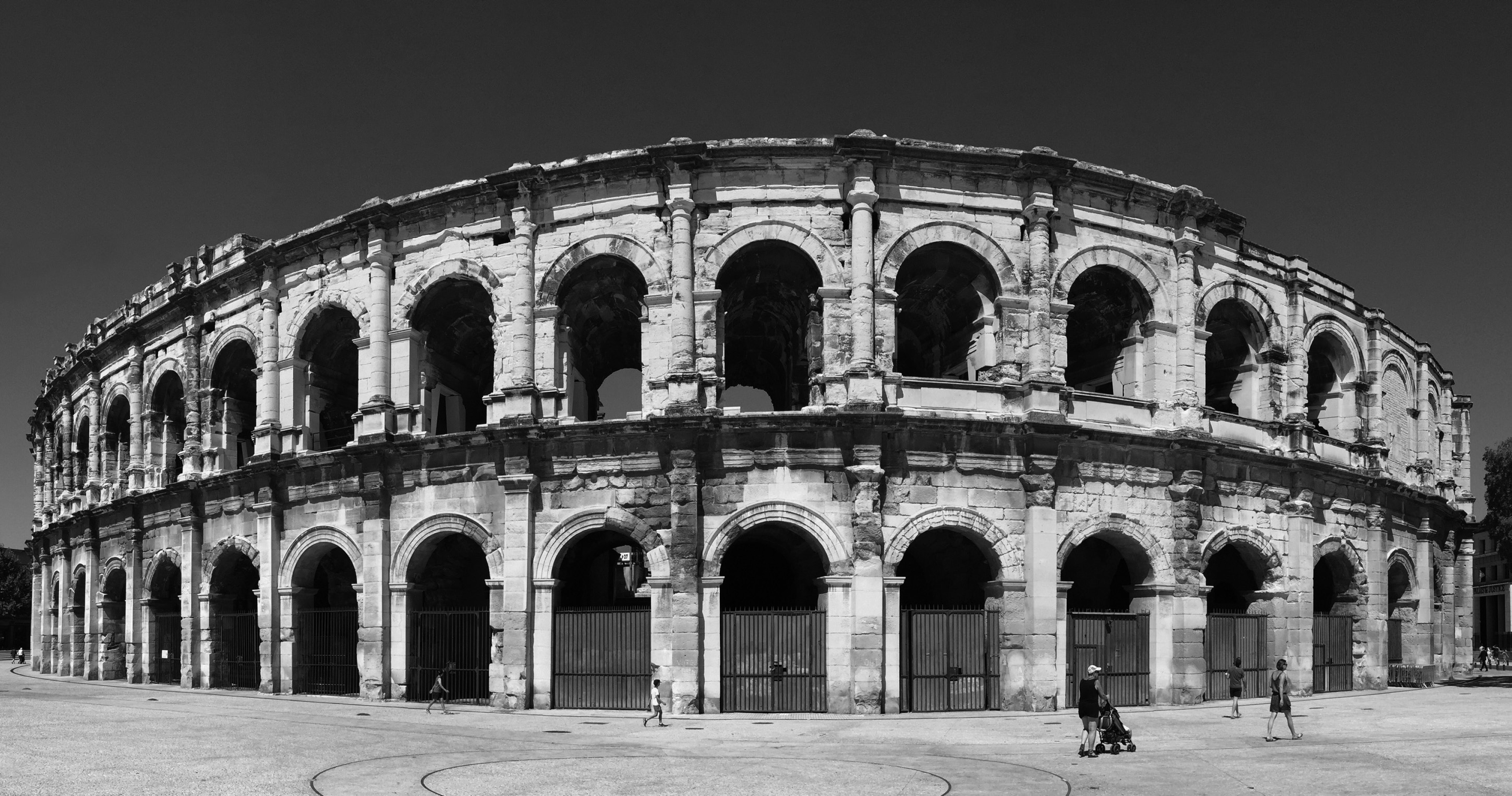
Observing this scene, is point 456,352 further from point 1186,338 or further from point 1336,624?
point 1336,624

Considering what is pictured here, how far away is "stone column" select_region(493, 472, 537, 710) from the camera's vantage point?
20.8 m

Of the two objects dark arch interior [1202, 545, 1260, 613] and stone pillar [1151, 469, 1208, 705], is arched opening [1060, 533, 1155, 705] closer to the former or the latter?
stone pillar [1151, 469, 1208, 705]

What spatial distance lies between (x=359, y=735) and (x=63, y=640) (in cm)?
2254

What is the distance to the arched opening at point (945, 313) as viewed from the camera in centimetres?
2188

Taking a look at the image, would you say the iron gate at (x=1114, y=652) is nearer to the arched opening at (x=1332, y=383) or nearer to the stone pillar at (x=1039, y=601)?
the stone pillar at (x=1039, y=601)

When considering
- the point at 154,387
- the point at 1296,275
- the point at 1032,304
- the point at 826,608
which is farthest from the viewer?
the point at 154,387

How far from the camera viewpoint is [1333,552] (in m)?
25.3

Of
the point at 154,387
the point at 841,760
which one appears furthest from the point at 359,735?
the point at 154,387

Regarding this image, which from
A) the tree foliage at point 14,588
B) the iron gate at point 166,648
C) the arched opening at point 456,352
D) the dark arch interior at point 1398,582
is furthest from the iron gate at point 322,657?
the tree foliage at point 14,588

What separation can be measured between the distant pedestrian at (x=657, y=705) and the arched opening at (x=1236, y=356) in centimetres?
1264

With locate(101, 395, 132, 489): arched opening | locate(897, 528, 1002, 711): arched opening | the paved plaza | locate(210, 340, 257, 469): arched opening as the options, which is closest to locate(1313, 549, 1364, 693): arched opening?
the paved plaza

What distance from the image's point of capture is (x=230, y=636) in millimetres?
26984

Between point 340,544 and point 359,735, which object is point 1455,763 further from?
point 340,544

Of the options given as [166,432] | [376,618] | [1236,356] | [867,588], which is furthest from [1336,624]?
[166,432]
